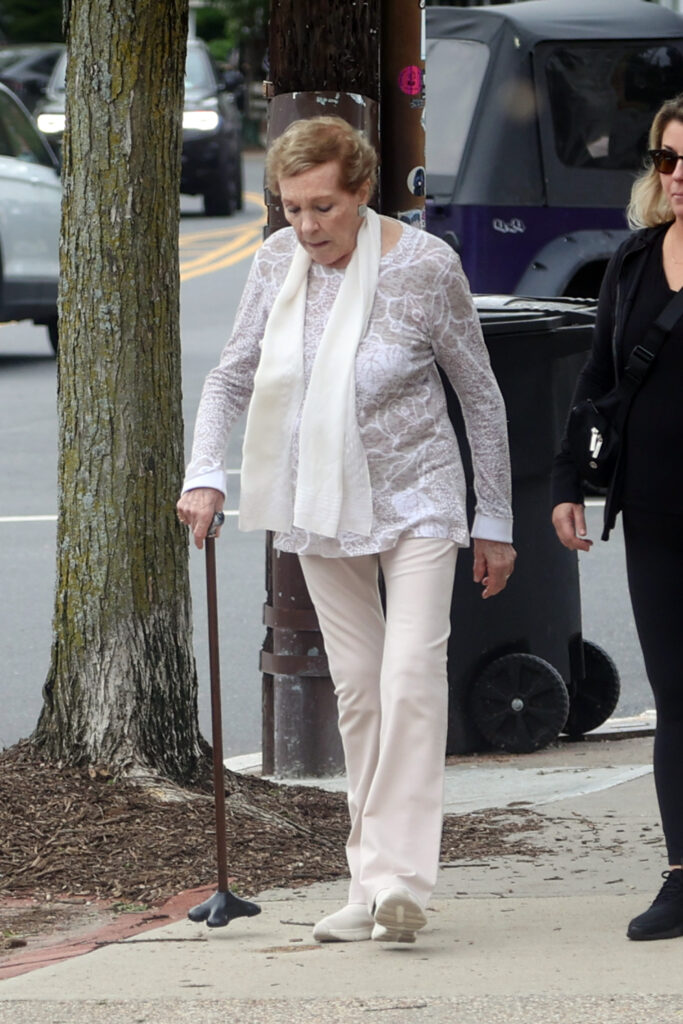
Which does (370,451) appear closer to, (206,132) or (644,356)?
(644,356)

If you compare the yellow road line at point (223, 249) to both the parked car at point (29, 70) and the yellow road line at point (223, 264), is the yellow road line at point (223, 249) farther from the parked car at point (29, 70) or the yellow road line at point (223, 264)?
the parked car at point (29, 70)

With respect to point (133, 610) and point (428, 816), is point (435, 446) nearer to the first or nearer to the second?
point (428, 816)

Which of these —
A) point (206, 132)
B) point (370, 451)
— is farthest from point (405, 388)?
point (206, 132)

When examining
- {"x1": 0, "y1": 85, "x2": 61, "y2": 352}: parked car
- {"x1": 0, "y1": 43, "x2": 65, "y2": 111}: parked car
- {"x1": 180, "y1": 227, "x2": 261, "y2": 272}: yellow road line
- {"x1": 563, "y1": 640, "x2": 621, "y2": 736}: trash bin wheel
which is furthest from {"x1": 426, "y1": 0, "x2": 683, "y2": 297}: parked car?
{"x1": 0, "y1": 43, "x2": 65, "y2": 111}: parked car

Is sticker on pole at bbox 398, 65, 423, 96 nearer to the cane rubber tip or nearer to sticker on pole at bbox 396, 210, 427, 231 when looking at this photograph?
sticker on pole at bbox 396, 210, 427, 231

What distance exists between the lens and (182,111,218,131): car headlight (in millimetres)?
25000

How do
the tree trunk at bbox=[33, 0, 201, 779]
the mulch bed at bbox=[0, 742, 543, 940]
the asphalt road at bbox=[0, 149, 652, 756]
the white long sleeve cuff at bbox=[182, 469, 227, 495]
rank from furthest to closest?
the asphalt road at bbox=[0, 149, 652, 756]
the tree trunk at bbox=[33, 0, 201, 779]
the mulch bed at bbox=[0, 742, 543, 940]
the white long sleeve cuff at bbox=[182, 469, 227, 495]

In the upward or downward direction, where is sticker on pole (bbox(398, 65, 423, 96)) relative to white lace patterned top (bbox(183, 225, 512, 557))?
upward

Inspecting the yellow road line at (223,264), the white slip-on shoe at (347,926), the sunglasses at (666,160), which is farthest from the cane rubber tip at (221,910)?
the yellow road line at (223,264)

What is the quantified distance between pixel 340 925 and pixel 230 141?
22.5 metres

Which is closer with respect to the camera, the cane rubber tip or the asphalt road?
the cane rubber tip

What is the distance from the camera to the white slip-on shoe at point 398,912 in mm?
3916

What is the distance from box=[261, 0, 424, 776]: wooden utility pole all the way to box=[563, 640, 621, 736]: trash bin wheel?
115cm

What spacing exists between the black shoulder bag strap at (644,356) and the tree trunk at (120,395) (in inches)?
57.6
